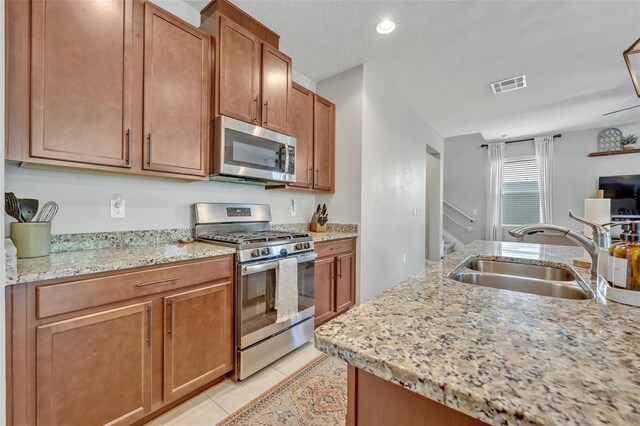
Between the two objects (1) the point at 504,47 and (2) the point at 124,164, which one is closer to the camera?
(2) the point at 124,164

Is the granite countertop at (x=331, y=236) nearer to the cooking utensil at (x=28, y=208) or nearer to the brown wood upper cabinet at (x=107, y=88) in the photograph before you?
the brown wood upper cabinet at (x=107, y=88)

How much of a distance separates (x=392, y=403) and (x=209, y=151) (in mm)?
1895

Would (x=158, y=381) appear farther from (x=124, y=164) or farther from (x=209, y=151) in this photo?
(x=209, y=151)

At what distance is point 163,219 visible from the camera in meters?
1.99

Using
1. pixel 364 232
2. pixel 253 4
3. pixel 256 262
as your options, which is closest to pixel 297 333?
pixel 256 262

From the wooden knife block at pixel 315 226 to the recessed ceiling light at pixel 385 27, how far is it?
72.9 inches

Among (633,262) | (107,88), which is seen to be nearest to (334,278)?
(633,262)

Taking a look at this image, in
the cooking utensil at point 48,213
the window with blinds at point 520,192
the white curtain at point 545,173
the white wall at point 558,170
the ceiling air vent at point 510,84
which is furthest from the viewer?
the window with blinds at point 520,192

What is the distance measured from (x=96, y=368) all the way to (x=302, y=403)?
1.09 meters

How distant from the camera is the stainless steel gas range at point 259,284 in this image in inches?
69.7

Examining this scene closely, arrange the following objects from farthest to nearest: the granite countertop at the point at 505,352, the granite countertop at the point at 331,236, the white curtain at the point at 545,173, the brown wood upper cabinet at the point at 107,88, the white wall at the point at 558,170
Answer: the white curtain at the point at 545,173
the white wall at the point at 558,170
the granite countertop at the point at 331,236
the brown wood upper cabinet at the point at 107,88
the granite countertop at the point at 505,352

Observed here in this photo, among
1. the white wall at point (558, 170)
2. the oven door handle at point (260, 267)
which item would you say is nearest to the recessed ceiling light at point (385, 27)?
the oven door handle at point (260, 267)

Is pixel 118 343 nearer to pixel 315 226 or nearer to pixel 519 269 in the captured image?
pixel 315 226

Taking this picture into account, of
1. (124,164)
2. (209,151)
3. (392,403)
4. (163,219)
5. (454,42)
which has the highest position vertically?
(454,42)
